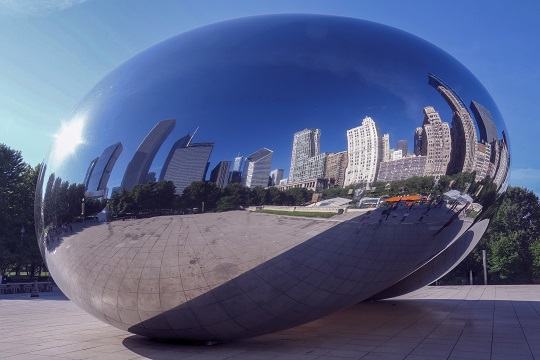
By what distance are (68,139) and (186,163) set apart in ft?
7.41

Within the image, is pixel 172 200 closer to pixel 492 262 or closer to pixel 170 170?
pixel 170 170

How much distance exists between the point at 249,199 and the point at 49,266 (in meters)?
3.57

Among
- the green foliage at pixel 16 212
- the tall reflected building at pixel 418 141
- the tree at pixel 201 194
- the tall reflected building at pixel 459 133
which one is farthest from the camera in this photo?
the green foliage at pixel 16 212

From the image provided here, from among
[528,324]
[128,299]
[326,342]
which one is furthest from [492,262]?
[128,299]

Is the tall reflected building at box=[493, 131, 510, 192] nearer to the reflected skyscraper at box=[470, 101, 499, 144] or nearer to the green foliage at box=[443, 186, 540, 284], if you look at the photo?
the reflected skyscraper at box=[470, 101, 499, 144]

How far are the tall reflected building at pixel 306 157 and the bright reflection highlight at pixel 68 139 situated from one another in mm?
2938

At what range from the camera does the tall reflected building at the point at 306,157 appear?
534 centimetres

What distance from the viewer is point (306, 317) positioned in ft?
21.4

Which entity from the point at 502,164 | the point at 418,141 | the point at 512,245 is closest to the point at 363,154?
the point at 418,141

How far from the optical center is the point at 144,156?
5438 mm

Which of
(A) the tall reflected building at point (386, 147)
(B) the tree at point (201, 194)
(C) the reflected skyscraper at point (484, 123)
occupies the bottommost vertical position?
(B) the tree at point (201, 194)

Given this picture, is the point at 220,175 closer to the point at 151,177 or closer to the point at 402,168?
the point at 151,177

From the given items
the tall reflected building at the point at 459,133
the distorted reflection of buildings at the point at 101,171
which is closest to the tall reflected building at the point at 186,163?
the distorted reflection of buildings at the point at 101,171

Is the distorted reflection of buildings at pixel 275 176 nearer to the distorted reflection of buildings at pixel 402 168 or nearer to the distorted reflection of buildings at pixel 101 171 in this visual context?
the distorted reflection of buildings at pixel 402 168
